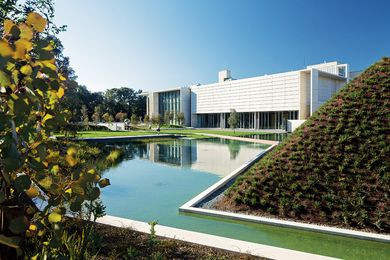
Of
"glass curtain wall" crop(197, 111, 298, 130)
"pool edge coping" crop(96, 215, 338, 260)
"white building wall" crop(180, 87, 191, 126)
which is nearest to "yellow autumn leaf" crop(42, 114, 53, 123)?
"pool edge coping" crop(96, 215, 338, 260)

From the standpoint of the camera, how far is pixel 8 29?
1356mm

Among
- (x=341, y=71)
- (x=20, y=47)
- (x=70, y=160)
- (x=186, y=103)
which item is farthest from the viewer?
(x=186, y=103)

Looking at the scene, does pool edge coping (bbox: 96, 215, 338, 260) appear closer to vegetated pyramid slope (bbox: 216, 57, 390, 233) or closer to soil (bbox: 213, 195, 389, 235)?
soil (bbox: 213, 195, 389, 235)

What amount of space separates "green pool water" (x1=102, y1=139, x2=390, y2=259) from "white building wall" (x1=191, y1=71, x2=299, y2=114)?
32672 mm

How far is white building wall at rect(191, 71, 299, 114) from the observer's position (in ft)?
148

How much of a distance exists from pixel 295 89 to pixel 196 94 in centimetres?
2356

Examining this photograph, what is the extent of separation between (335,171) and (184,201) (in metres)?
4.16

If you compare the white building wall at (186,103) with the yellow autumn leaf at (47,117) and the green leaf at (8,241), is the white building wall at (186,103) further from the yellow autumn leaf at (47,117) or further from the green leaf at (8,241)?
the green leaf at (8,241)

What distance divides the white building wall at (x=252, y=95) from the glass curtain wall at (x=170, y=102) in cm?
503

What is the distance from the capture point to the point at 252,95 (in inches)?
1973

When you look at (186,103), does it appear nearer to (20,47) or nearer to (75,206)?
(75,206)

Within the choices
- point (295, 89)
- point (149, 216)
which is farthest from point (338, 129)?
point (295, 89)

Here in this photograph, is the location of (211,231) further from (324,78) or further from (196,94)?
(196,94)

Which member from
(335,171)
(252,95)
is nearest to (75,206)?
(335,171)
